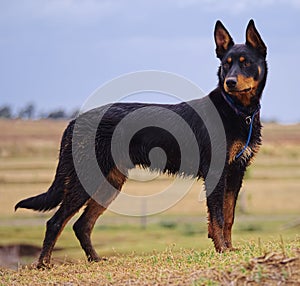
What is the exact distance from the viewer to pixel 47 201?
11.4 meters

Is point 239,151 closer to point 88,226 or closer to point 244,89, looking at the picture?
point 244,89

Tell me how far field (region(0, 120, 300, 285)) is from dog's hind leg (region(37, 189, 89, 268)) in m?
0.24

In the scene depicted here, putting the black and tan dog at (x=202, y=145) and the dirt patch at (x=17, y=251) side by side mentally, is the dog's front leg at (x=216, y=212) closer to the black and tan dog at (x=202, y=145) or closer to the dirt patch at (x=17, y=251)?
the black and tan dog at (x=202, y=145)

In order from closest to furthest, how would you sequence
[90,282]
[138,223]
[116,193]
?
[90,282] < [116,193] < [138,223]

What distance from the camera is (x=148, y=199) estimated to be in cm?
4053

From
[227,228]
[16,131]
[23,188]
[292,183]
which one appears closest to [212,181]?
[227,228]

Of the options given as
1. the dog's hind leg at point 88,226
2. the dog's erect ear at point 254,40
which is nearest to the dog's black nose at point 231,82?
the dog's erect ear at point 254,40

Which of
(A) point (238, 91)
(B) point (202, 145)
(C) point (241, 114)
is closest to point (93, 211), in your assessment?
(B) point (202, 145)

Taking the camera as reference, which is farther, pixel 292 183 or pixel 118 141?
pixel 292 183

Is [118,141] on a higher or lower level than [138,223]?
higher

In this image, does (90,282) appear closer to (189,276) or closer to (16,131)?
(189,276)

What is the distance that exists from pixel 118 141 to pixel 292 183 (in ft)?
124

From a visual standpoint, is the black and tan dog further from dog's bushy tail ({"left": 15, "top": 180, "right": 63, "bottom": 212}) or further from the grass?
the grass

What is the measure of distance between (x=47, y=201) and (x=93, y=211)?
0.74 m
